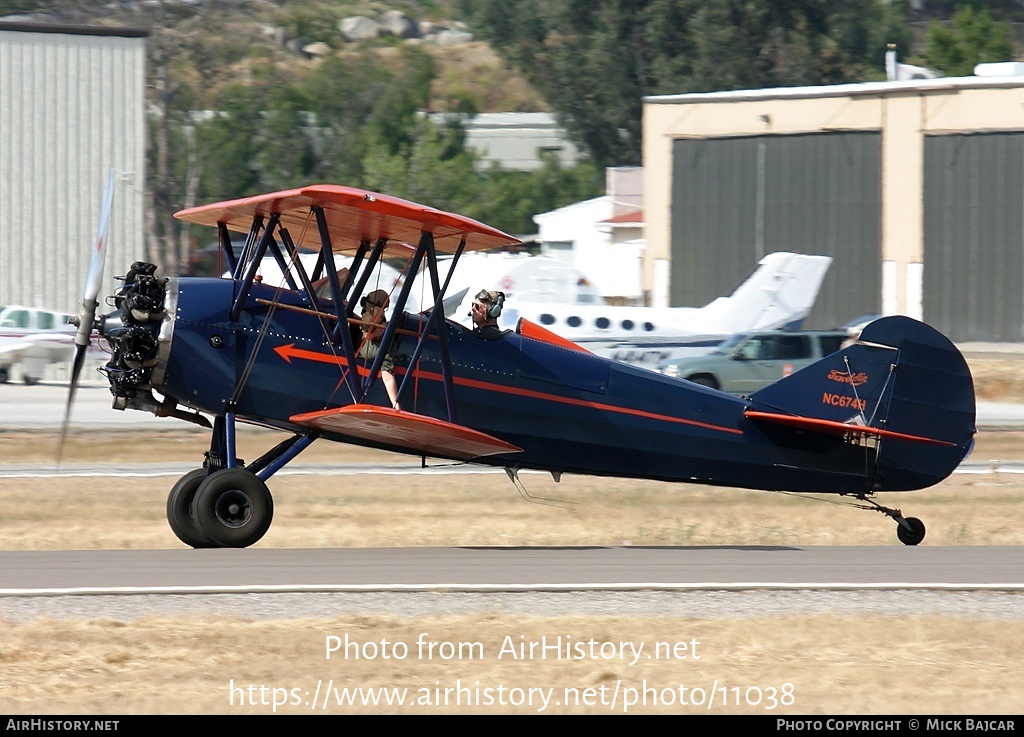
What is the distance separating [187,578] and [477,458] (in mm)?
3271

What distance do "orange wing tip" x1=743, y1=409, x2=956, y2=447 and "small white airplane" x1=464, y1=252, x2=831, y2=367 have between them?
1565 cm

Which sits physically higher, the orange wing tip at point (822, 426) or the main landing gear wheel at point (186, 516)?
the orange wing tip at point (822, 426)

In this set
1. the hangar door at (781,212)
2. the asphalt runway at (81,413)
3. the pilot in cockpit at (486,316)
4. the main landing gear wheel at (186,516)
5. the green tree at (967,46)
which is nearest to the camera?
the main landing gear wheel at (186,516)

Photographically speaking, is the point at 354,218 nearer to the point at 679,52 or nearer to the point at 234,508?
the point at 234,508

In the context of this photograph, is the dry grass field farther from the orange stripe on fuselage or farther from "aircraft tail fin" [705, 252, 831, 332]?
"aircraft tail fin" [705, 252, 831, 332]

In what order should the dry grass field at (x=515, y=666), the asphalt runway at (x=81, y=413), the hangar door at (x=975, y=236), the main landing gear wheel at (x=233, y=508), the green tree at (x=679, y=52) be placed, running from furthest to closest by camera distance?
the green tree at (x=679, y=52)
the hangar door at (x=975, y=236)
the asphalt runway at (x=81, y=413)
the main landing gear wheel at (x=233, y=508)
the dry grass field at (x=515, y=666)

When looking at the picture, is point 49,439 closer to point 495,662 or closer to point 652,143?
point 495,662

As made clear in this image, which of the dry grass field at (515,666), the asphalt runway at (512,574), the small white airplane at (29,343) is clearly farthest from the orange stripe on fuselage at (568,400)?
the small white airplane at (29,343)

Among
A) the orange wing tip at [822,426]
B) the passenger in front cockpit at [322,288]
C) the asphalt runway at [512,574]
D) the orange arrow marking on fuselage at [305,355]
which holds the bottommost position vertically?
the asphalt runway at [512,574]

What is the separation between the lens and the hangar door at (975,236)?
45312 mm

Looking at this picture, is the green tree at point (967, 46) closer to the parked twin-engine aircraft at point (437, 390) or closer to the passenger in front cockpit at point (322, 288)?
the parked twin-engine aircraft at point (437, 390)

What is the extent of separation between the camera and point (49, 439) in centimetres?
2445

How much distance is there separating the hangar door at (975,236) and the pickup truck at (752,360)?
56.4 ft

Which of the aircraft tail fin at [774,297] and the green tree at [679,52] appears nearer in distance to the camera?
the aircraft tail fin at [774,297]
